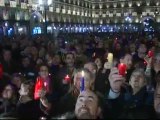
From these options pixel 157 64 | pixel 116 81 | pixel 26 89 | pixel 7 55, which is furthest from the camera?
pixel 7 55

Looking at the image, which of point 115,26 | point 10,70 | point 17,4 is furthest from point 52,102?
point 115,26

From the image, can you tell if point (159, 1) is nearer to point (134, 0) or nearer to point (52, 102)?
point (134, 0)

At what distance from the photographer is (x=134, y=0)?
11481 centimetres

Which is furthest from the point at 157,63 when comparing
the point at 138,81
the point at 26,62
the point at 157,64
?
the point at 26,62

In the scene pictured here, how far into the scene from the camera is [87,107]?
4.21m

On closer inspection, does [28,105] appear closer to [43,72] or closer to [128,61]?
[43,72]

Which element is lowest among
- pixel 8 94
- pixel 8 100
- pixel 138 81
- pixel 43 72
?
pixel 8 100

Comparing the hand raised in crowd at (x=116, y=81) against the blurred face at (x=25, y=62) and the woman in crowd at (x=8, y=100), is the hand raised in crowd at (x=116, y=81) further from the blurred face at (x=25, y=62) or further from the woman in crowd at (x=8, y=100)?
the blurred face at (x=25, y=62)

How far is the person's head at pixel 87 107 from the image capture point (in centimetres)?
409

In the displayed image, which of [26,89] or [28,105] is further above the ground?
[26,89]

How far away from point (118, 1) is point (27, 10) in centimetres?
6064

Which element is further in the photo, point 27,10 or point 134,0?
point 134,0

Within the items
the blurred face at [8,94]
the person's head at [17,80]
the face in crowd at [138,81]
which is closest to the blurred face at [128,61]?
the person's head at [17,80]

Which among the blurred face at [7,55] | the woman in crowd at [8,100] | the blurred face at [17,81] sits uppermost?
the blurred face at [7,55]
